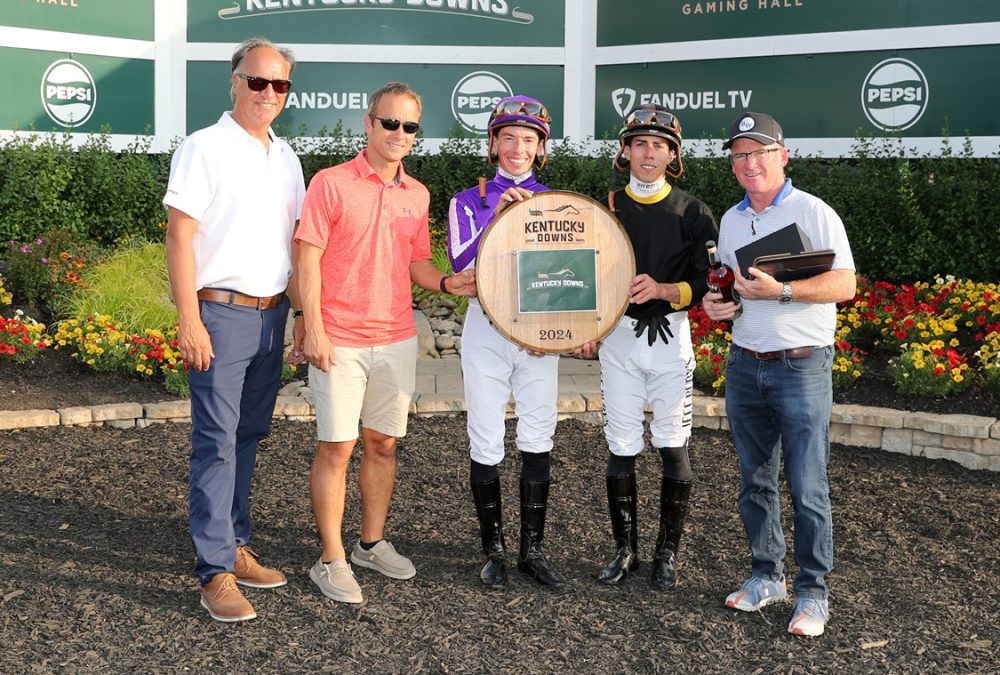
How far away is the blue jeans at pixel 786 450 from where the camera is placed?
157 inches

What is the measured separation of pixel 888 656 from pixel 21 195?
9011 millimetres

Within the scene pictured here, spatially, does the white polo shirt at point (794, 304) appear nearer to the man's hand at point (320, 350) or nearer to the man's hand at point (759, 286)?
the man's hand at point (759, 286)

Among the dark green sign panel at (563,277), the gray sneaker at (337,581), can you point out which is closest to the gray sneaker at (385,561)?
the gray sneaker at (337,581)

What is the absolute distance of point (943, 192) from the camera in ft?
28.6

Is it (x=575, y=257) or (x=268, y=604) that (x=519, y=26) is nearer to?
(x=575, y=257)

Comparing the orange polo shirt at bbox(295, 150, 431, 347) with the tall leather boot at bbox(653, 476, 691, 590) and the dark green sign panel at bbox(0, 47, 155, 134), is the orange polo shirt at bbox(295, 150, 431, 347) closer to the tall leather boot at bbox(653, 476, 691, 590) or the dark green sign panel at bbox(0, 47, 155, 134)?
the tall leather boot at bbox(653, 476, 691, 590)

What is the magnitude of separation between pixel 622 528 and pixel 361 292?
160cm

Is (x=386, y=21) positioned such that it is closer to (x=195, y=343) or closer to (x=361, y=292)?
(x=361, y=292)

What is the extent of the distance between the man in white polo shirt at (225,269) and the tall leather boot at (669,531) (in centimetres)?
178

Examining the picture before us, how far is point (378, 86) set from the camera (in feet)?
39.3

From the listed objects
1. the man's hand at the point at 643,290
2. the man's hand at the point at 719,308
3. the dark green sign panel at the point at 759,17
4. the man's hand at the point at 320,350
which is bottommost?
the man's hand at the point at 320,350

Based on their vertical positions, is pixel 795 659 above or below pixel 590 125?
below

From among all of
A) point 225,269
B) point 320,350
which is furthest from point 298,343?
point 225,269

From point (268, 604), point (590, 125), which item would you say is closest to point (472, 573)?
point (268, 604)
